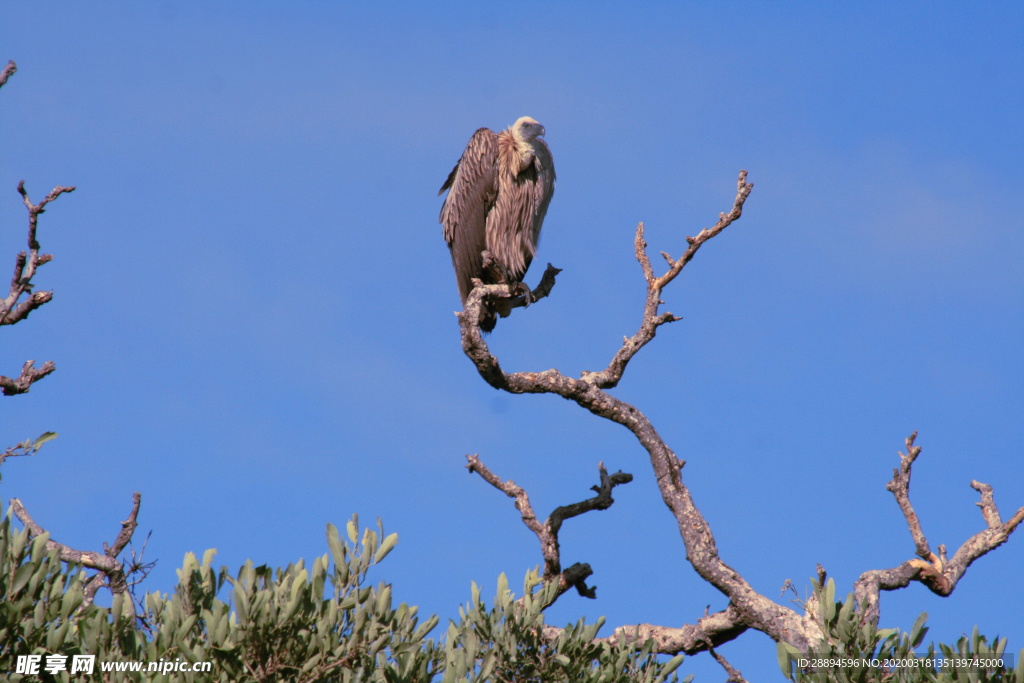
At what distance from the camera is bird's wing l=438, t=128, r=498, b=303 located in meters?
9.46

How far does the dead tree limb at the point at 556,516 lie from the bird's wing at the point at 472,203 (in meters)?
3.09

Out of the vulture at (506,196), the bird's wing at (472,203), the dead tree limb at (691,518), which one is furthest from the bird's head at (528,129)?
the dead tree limb at (691,518)

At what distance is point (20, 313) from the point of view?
622cm

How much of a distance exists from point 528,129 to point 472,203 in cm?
100

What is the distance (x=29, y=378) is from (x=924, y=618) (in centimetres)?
624

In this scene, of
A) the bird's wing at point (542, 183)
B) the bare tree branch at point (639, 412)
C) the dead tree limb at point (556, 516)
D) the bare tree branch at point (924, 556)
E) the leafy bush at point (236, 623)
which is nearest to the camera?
the leafy bush at point (236, 623)

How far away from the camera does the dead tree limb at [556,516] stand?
6.87m

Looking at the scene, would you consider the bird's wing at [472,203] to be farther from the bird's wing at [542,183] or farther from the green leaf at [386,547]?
the green leaf at [386,547]

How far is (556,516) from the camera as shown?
22.8 feet

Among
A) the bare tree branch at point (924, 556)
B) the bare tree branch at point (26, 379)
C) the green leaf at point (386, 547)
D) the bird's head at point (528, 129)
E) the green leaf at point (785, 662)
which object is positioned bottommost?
the green leaf at point (785, 662)

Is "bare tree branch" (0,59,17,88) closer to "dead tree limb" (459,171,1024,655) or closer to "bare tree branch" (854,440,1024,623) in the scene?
"dead tree limb" (459,171,1024,655)

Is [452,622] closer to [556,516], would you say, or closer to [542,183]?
[556,516]

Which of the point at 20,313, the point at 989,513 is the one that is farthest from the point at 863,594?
the point at 20,313

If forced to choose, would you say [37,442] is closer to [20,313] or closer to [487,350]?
[20,313]
